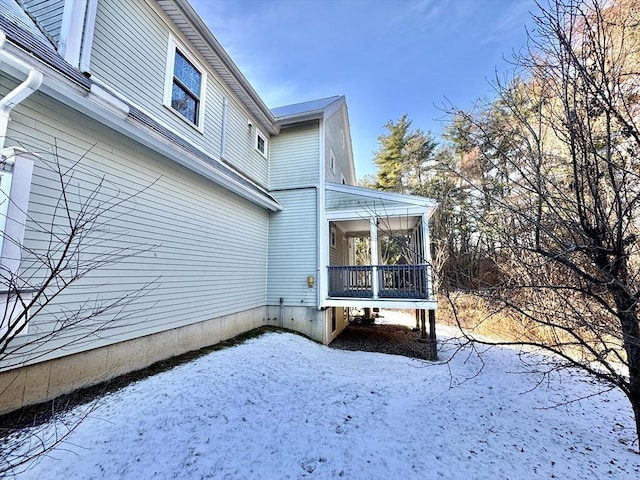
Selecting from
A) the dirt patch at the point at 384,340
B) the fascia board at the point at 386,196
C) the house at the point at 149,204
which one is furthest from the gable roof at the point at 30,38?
the dirt patch at the point at 384,340

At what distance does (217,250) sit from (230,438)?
4544 mm

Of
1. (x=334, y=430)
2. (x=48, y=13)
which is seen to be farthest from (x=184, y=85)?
(x=334, y=430)

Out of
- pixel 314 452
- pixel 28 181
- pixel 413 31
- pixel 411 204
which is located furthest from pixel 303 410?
pixel 413 31

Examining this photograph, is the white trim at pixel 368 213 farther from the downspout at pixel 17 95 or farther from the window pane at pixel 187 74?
the downspout at pixel 17 95

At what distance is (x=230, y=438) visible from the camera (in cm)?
331

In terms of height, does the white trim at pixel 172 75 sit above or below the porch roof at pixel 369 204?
above

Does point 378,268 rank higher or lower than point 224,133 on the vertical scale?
lower

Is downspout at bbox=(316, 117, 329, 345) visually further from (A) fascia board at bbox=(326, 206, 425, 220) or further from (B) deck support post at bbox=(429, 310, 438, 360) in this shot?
(B) deck support post at bbox=(429, 310, 438, 360)

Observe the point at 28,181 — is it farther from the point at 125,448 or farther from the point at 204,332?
the point at 204,332

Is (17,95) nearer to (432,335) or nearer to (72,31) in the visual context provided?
(72,31)

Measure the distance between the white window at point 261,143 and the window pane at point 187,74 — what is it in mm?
2908

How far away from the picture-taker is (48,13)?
4246 millimetres

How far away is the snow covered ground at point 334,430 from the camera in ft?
9.47

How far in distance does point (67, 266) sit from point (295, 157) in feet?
25.7
